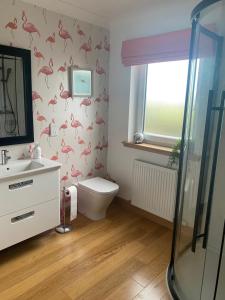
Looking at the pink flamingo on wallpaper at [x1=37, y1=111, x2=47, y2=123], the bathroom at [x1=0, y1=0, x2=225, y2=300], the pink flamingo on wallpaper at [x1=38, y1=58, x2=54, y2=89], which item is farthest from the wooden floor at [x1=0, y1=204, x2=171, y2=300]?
the pink flamingo on wallpaper at [x1=38, y1=58, x2=54, y2=89]

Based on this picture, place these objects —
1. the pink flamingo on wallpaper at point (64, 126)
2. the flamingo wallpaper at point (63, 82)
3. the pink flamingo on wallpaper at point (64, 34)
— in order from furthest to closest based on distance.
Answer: the pink flamingo on wallpaper at point (64, 126) → the pink flamingo on wallpaper at point (64, 34) → the flamingo wallpaper at point (63, 82)

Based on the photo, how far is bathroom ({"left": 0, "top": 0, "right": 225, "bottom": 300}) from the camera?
1.59 metres

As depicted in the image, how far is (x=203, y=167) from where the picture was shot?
1504 millimetres

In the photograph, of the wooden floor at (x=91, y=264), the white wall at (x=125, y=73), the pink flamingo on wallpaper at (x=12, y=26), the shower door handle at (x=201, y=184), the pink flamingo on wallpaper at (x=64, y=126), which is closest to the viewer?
the shower door handle at (x=201, y=184)

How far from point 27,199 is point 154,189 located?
129cm

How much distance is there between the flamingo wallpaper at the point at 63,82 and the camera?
7.13ft

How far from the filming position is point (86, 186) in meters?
2.59

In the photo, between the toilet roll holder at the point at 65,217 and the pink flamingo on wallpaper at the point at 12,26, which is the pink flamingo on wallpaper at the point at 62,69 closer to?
the pink flamingo on wallpaper at the point at 12,26

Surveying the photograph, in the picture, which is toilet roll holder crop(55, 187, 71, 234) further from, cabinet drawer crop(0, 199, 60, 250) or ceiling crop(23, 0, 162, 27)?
ceiling crop(23, 0, 162, 27)

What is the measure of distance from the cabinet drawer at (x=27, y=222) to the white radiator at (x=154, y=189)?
958mm

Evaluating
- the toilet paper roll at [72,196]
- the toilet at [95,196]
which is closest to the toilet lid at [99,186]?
the toilet at [95,196]

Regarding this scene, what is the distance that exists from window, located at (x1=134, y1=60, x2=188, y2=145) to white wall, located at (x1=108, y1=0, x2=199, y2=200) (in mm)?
195

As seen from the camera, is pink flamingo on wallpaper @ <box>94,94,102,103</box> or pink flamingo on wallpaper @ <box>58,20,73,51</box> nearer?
pink flamingo on wallpaper @ <box>58,20,73,51</box>

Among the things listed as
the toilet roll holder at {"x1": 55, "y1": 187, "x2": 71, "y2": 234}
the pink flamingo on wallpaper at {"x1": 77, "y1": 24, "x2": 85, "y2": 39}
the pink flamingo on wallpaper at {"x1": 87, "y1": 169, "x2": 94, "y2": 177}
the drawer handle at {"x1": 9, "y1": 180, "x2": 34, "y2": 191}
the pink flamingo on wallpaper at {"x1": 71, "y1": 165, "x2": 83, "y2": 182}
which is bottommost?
the toilet roll holder at {"x1": 55, "y1": 187, "x2": 71, "y2": 234}
